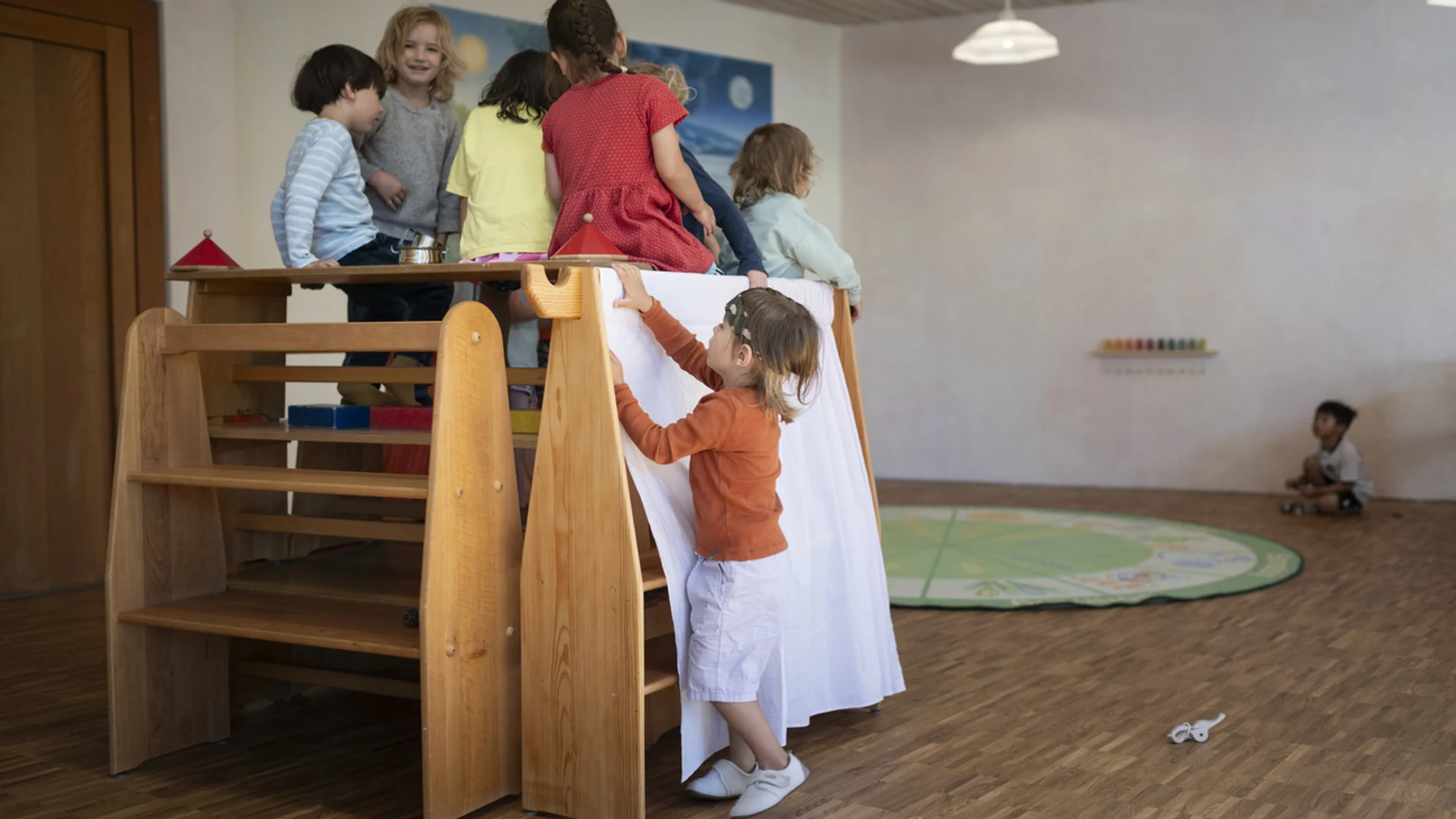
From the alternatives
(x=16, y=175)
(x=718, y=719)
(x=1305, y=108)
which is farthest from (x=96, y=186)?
(x=1305, y=108)

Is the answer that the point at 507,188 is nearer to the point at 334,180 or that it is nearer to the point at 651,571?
the point at 334,180

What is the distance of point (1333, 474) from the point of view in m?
6.50

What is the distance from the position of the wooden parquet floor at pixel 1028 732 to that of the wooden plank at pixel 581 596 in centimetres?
17

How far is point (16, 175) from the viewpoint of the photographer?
459cm

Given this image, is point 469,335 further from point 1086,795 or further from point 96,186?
point 96,186

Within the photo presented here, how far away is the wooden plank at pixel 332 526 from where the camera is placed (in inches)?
116

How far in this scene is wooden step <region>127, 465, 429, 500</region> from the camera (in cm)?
249

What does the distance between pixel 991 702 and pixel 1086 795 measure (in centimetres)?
70

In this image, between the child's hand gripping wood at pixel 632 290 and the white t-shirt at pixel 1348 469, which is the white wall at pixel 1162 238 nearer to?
the white t-shirt at pixel 1348 469

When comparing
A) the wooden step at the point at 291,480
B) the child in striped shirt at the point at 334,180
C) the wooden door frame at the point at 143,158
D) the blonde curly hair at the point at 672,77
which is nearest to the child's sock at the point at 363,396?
the child in striped shirt at the point at 334,180

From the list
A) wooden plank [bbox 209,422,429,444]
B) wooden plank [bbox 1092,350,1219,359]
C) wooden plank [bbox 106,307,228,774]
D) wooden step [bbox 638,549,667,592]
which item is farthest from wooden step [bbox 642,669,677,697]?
wooden plank [bbox 1092,350,1219,359]

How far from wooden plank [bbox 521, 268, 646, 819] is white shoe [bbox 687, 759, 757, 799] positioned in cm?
18

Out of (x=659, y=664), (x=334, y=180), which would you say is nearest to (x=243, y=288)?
(x=334, y=180)

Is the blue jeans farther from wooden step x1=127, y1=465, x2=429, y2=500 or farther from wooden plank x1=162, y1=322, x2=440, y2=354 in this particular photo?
wooden step x1=127, y1=465, x2=429, y2=500
